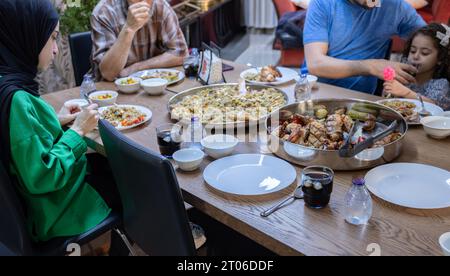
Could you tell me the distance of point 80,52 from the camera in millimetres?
2576

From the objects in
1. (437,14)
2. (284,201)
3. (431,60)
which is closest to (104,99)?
(284,201)

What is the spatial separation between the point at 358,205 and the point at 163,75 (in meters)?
1.48

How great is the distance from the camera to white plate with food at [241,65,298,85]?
2.04 metres

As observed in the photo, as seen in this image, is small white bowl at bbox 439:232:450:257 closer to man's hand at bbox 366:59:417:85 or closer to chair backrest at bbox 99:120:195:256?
chair backrest at bbox 99:120:195:256

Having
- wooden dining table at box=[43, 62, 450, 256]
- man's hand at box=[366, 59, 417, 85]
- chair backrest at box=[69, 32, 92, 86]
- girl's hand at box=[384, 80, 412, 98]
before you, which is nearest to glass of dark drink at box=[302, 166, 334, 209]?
wooden dining table at box=[43, 62, 450, 256]

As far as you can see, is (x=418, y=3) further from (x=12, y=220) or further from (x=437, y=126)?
(x=12, y=220)

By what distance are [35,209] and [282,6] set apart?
4379 millimetres

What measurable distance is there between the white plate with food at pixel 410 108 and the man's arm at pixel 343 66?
235 millimetres

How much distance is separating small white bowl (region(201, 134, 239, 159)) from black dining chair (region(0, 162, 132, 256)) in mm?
463

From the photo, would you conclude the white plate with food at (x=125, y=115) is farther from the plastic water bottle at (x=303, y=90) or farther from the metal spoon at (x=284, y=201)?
the metal spoon at (x=284, y=201)

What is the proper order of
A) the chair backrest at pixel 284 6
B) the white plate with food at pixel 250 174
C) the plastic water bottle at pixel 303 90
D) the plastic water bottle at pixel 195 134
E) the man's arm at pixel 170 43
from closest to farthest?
the white plate with food at pixel 250 174, the plastic water bottle at pixel 195 134, the plastic water bottle at pixel 303 90, the man's arm at pixel 170 43, the chair backrest at pixel 284 6

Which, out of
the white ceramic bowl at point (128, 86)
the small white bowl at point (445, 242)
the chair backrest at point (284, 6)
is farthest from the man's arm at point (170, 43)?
the chair backrest at point (284, 6)

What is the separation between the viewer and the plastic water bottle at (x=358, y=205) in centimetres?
103
